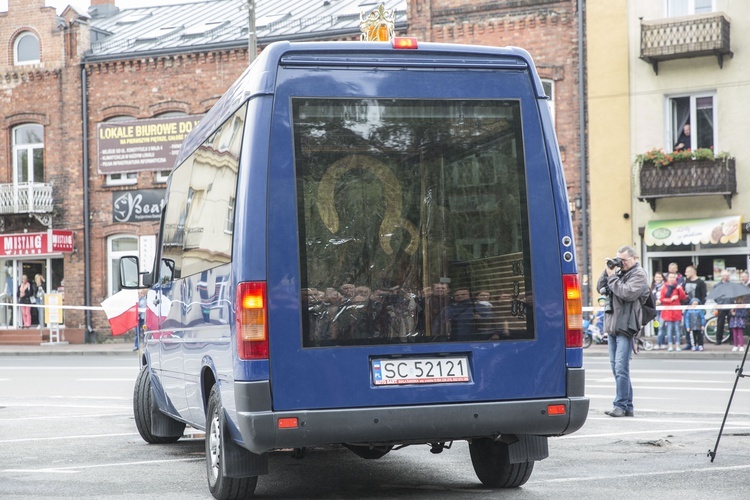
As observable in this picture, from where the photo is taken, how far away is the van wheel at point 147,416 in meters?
9.94

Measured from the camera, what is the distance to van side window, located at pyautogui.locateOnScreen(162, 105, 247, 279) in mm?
6621

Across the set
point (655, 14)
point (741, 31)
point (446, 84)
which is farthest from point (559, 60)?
point (446, 84)

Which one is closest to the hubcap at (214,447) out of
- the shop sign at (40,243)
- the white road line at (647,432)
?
the white road line at (647,432)

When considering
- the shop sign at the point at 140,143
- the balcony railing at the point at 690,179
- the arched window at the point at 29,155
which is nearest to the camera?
the balcony railing at the point at 690,179

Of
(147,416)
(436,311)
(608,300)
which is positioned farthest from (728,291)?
(436,311)

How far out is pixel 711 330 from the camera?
25.3 metres

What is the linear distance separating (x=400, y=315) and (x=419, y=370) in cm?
33

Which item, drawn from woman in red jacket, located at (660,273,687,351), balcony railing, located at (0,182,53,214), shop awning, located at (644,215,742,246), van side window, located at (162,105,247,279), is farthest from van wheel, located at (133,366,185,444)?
balcony railing, located at (0,182,53,214)

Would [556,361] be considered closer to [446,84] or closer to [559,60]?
[446,84]

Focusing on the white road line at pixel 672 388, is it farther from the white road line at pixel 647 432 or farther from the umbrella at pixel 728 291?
the umbrella at pixel 728 291

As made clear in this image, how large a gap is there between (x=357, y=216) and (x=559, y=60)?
2381 cm

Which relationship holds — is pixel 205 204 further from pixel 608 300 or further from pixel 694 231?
pixel 694 231

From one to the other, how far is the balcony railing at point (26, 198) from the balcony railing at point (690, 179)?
18.4 metres

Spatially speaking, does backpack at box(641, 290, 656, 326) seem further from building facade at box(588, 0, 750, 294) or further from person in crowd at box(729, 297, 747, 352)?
building facade at box(588, 0, 750, 294)
